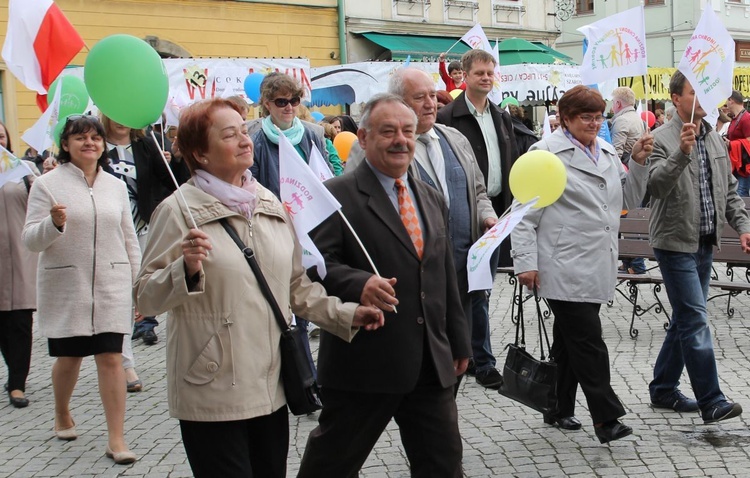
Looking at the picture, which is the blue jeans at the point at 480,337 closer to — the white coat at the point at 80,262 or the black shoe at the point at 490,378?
the black shoe at the point at 490,378

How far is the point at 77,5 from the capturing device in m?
23.0

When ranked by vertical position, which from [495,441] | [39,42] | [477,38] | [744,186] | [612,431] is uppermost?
[477,38]

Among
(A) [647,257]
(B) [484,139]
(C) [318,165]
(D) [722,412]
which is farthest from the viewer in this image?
(A) [647,257]

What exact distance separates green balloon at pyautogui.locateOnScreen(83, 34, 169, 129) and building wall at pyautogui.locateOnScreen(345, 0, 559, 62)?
24.4 metres

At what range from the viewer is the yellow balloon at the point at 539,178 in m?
5.02

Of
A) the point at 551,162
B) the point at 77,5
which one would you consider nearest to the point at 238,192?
the point at 551,162

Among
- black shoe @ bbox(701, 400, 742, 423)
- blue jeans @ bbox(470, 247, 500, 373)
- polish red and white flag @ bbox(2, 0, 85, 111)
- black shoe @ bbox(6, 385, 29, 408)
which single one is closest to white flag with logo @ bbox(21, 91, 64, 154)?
polish red and white flag @ bbox(2, 0, 85, 111)

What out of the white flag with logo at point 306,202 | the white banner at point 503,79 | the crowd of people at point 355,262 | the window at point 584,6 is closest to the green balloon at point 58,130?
the crowd of people at point 355,262

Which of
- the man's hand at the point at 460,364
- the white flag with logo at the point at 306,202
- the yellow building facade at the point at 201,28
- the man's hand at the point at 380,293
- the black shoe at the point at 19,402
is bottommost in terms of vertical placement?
the black shoe at the point at 19,402

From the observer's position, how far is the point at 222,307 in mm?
3584

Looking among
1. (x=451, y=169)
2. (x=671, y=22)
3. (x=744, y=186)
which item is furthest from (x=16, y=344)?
(x=671, y=22)

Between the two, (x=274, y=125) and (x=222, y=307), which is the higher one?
(x=274, y=125)

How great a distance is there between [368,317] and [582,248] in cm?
213

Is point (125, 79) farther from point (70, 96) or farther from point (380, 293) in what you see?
point (70, 96)
